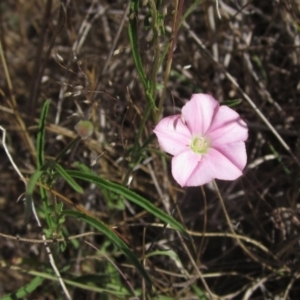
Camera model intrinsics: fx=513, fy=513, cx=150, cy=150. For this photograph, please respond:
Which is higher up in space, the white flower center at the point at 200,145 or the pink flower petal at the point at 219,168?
the white flower center at the point at 200,145

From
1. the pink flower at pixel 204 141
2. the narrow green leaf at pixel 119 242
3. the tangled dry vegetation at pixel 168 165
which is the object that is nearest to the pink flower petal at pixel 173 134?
the pink flower at pixel 204 141

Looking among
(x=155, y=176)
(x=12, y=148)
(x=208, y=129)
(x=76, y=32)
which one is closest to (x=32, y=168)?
(x=12, y=148)

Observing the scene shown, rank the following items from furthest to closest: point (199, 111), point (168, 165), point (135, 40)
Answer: point (168, 165)
point (199, 111)
point (135, 40)

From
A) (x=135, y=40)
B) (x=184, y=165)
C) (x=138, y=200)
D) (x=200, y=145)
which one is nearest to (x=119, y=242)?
(x=138, y=200)

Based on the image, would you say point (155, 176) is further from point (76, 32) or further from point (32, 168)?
point (76, 32)

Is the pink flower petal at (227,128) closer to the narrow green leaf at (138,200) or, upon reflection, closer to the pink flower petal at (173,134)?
the pink flower petal at (173,134)

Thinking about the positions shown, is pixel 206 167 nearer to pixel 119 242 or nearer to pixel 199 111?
pixel 199 111
